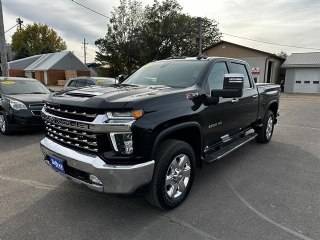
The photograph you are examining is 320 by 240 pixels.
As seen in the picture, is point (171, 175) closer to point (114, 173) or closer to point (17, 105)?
point (114, 173)

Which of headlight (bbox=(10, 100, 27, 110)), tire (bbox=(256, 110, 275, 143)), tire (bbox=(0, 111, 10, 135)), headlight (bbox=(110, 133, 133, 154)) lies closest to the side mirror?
headlight (bbox=(110, 133, 133, 154))

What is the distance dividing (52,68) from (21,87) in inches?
1502

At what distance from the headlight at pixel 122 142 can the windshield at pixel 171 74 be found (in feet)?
4.50

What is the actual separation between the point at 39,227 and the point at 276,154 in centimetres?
468

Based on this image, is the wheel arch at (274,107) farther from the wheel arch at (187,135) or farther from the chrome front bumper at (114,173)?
the chrome front bumper at (114,173)

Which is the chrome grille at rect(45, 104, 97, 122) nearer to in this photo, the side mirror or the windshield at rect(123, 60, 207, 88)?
the windshield at rect(123, 60, 207, 88)

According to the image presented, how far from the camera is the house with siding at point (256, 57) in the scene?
29.7 m

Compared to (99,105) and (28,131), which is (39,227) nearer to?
(99,105)

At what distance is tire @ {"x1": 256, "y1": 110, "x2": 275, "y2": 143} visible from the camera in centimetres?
627

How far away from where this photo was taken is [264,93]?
595 cm

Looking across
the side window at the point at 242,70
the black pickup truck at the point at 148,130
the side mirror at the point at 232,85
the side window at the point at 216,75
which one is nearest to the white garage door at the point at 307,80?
the side window at the point at 242,70

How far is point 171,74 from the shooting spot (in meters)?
4.22

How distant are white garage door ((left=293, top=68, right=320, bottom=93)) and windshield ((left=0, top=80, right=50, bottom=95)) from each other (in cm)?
2926

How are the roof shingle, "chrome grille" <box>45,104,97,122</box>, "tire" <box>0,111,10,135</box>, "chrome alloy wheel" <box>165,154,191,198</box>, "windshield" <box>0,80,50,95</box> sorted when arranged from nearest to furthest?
"chrome grille" <box>45,104,97,122</box>, "chrome alloy wheel" <box>165,154,191,198</box>, "tire" <box>0,111,10,135</box>, "windshield" <box>0,80,50,95</box>, the roof shingle
